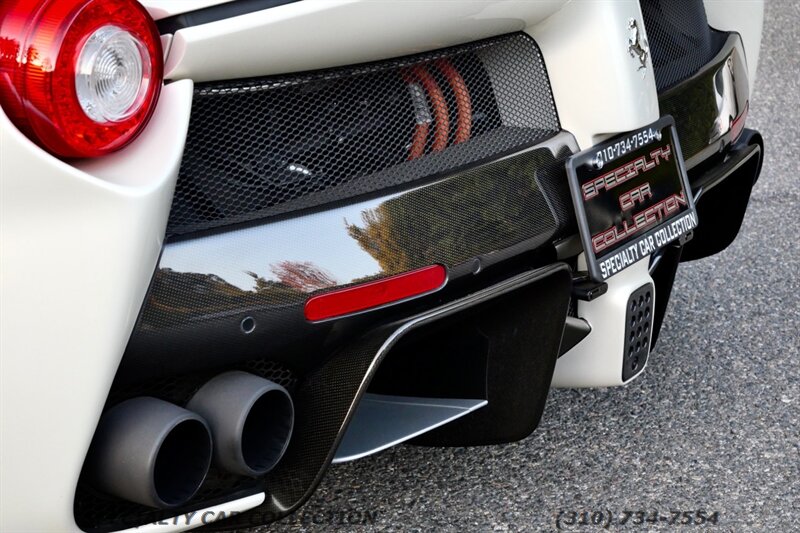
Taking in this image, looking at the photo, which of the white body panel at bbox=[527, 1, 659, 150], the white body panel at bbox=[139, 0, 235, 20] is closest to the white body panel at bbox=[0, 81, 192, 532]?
the white body panel at bbox=[139, 0, 235, 20]

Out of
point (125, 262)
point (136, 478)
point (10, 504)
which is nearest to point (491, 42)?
point (125, 262)

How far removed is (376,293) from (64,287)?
534 mm

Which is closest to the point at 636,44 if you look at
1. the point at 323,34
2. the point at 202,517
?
the point at 323,34

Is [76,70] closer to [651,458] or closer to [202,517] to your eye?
[202,517]

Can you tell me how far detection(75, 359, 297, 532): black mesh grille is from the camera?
1.67 meters

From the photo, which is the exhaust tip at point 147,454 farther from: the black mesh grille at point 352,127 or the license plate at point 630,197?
the license plate at point 630,197

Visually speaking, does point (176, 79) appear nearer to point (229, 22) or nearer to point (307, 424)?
point (229, 22)

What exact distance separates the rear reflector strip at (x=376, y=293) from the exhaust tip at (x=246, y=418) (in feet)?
0.47

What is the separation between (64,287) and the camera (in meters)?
1.47

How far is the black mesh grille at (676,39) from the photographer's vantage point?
252 centimetres

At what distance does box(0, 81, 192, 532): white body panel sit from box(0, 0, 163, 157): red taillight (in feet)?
0.13

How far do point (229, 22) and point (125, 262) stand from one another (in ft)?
1.26

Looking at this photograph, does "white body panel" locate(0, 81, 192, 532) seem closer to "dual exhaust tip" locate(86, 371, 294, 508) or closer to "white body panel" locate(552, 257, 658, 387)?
"dual exhaust tip" locate(86, 371, 294, 508)

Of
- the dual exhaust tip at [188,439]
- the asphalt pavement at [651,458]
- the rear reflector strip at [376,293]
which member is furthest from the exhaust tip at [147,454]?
the asphalt pavement at [651,458]
